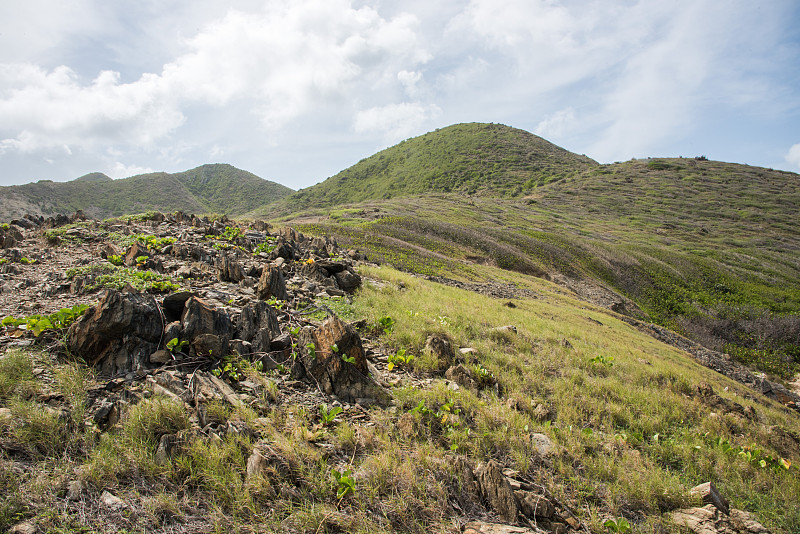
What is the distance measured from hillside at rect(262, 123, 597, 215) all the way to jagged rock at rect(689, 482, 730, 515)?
2600 inches

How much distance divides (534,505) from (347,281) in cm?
678

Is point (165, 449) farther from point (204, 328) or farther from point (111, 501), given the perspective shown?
point (204, 328)

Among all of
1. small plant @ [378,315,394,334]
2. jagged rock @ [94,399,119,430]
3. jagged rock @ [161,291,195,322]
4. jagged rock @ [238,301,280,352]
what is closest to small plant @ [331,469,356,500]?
jagged rock @ [94,399,119,430]

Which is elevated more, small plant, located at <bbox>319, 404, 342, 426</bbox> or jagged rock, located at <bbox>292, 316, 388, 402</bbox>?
jagged rock, located at <bbox>292, 316, 388, 402</bbox>

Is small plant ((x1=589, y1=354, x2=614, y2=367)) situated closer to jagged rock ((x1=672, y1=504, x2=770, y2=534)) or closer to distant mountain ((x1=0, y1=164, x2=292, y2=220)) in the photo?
jagged rock ((x1=672, y1=504, x2=770, y2=534))

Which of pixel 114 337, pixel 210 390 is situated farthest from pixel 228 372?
pixel 114 337

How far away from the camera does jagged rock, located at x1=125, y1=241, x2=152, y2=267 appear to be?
7105 mm

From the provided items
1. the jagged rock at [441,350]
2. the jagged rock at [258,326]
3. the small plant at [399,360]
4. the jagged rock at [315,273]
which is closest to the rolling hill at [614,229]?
the jagged rock at [315,273]

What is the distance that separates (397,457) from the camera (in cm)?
336

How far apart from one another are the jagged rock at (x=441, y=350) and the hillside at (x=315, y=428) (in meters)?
0.04

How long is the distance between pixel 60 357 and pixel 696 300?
37.5 m

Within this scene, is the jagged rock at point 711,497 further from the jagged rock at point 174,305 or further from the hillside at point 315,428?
the jagged rock at point 174,305

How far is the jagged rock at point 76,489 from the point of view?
2383mm

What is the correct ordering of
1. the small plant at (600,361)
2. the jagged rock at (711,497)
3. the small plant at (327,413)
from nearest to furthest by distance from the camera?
the jagged rock at (711,497) < the small plant at (327,413) < the small plant at (600,361)
